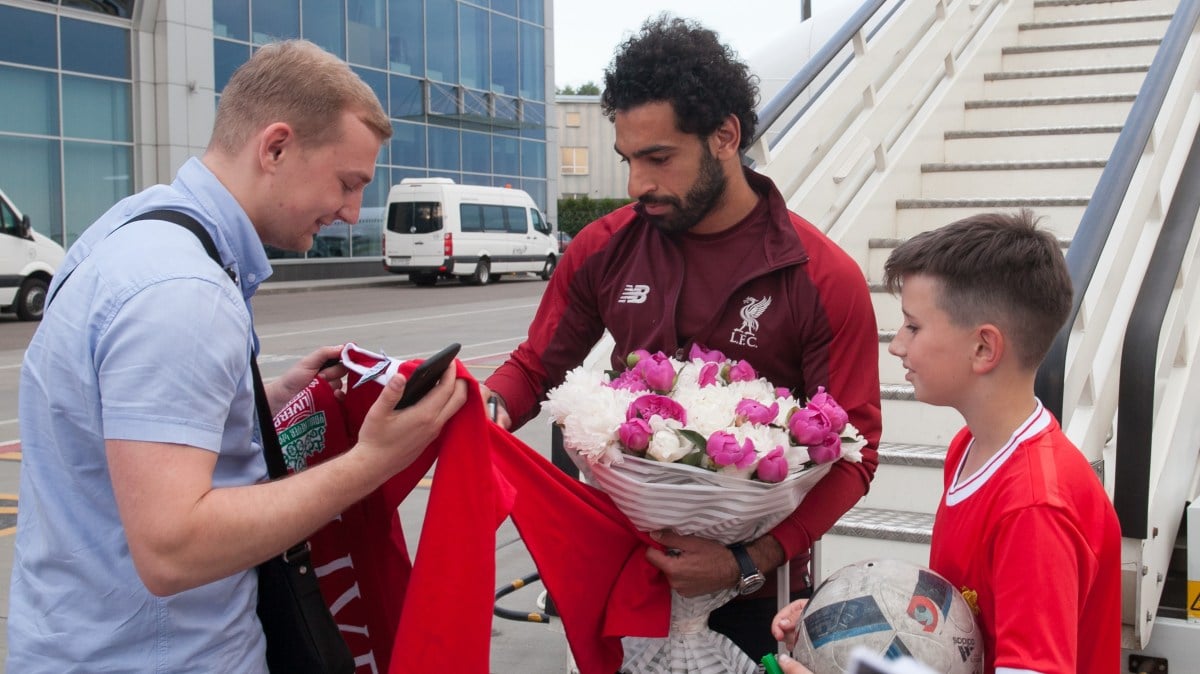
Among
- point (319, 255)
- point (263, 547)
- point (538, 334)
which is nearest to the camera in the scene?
point (263, 547)

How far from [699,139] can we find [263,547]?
1439 millimetres

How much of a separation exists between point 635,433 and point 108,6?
87.3ft

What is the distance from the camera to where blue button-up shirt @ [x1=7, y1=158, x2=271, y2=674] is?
174cm

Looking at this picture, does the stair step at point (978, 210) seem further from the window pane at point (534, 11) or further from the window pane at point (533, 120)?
the window pane at point (534, 11)

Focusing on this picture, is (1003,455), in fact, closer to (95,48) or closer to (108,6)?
(95,48)

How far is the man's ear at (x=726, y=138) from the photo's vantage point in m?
2.72

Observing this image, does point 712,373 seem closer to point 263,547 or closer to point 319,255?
point 263,547

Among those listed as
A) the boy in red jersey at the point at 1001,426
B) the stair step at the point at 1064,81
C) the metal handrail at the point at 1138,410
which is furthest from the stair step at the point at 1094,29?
the boy in red jersey at the point at 1001,426

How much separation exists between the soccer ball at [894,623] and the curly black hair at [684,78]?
1173 millimetres

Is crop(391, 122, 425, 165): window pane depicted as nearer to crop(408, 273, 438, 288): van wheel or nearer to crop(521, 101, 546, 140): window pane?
crop(408, 273, 438, 288): van wheel

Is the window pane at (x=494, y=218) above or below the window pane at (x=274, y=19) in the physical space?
below

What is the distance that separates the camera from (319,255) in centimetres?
3052

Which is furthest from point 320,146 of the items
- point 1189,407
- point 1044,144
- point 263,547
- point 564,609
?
point 1044,144

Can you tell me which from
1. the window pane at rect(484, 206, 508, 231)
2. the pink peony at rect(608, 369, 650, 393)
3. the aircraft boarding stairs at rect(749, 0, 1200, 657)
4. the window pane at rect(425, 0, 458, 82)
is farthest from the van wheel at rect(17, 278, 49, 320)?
the pink peony at rect(608, 369, 650, 393)
